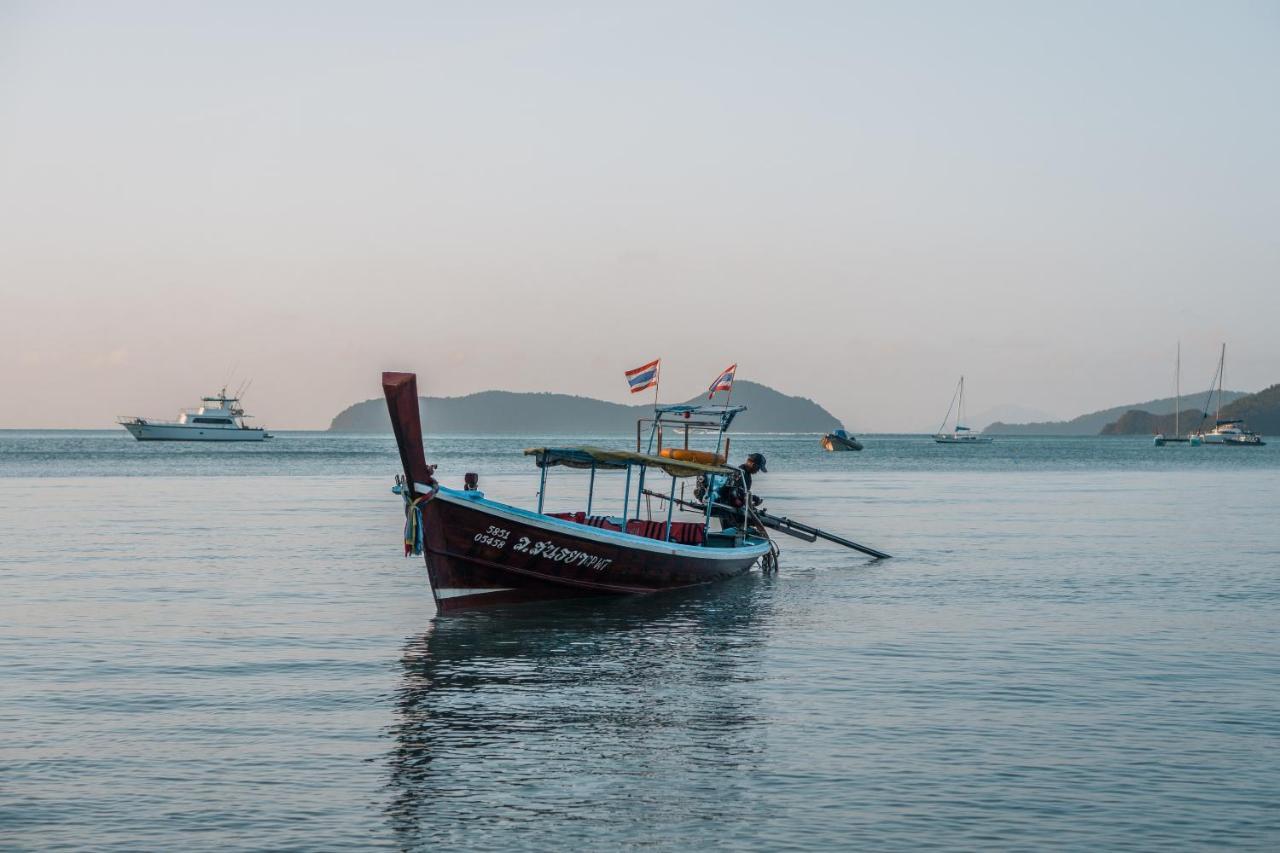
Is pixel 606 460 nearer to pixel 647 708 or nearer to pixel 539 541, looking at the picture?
pixel 539 541

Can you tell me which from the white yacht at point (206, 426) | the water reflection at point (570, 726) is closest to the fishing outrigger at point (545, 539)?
the water reflection at point (570, 726)

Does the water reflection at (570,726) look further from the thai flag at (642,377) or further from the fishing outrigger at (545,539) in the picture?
the thai flag at (642,377)

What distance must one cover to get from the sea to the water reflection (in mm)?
59

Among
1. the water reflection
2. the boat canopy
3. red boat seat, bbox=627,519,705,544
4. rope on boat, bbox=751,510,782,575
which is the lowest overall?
the water reflection

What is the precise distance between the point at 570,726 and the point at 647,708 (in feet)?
4.80

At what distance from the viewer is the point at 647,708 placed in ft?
54.3

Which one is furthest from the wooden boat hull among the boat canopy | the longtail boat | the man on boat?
the man on boat

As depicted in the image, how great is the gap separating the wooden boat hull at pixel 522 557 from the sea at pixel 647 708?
2.09ft

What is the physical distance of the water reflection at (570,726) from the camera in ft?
39.8

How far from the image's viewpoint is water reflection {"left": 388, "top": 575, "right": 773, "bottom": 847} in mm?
12117

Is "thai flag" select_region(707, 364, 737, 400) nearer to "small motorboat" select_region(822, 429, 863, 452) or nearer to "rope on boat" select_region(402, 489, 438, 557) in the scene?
"rope on boat" select_region(402, 489, 438, 557)

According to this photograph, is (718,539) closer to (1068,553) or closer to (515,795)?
(1068,553)

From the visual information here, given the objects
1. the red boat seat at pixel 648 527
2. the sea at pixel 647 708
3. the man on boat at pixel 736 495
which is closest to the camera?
the sea at pixel 647 708

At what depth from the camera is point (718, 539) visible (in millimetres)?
32250
